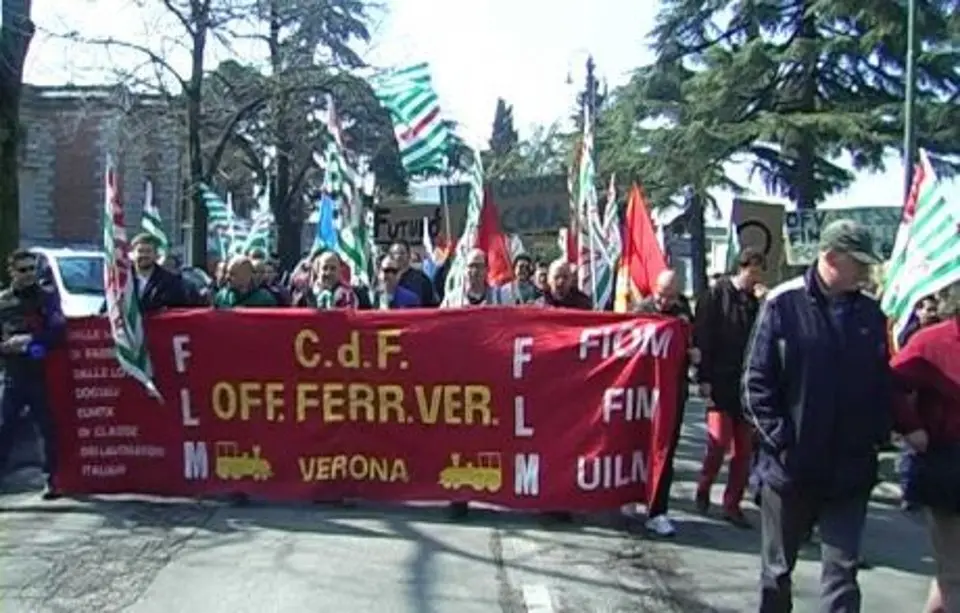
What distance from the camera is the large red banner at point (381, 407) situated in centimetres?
876

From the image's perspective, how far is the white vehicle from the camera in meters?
19.9

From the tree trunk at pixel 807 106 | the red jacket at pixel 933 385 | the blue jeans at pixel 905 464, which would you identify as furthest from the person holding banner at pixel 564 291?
the tree trunk at pixel 807 106

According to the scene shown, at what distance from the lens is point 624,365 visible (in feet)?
28.7

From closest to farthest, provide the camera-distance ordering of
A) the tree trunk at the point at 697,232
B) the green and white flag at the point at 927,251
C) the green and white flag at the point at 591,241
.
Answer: the green and white flag at the point at 927,251 → the green and white flag at the point at 591,241 → the tree trunk at the point at 697,232

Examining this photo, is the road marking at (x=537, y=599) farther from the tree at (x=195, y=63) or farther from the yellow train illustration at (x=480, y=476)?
the tree at (x=195, y=63)

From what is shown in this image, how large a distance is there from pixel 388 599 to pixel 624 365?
106 inches

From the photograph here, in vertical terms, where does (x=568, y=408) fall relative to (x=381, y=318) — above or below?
below

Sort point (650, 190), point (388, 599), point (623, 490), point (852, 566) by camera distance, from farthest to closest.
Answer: point (650, 190), point (623, 490), point (388, 599), point (852, 566)

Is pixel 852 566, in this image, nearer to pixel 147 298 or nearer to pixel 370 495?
pixel 370 495

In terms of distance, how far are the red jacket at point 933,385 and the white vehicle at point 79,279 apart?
51.9 ft

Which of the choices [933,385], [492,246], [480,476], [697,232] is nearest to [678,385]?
[480,476]

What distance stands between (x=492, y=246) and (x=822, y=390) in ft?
23.7

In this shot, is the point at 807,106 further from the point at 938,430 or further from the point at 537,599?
the point at 938,430

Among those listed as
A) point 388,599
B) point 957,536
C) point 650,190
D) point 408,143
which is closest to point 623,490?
point 388,599
